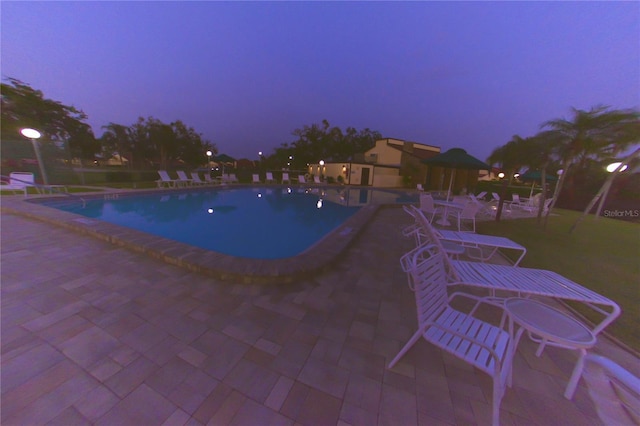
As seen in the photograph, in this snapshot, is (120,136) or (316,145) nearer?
(120,136)

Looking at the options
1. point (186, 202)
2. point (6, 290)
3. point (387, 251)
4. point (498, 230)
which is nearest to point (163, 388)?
point (6, 290)

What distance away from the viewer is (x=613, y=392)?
1.00m

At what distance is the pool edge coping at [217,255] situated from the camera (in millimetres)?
3176

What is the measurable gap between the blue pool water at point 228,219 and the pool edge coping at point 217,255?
1.47 m

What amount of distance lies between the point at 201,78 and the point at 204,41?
416 inches

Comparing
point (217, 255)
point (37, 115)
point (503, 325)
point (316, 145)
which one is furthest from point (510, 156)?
point (37, 115)

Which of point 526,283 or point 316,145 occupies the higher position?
point 316,145

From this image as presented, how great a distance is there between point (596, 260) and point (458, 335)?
604cm

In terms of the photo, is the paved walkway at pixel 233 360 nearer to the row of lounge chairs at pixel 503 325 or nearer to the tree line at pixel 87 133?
the row of lounge chairs at pixel 503 325

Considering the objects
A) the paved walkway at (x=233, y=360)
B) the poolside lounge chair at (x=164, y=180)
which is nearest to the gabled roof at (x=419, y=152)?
the poolside lounge chair at (x=164, y=180)

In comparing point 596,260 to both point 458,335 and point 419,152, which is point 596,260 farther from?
point 419,152

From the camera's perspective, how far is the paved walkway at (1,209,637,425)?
1520mm

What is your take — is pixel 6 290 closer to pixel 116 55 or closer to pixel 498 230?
pixel 498 230

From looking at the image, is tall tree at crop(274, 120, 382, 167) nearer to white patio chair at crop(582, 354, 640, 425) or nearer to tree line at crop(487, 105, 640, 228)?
tree line at crop(487, 105, 640, 228)
